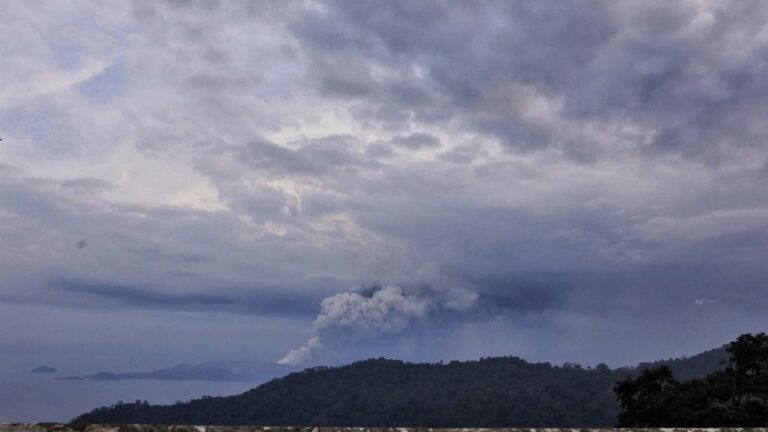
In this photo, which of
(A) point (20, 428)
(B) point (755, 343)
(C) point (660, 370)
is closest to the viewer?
(A) point (20, 428)

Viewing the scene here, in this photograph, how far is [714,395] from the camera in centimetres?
4550

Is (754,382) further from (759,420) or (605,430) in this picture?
(605,430)

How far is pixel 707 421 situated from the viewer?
43.7 m

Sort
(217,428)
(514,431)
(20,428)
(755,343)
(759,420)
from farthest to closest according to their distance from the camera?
(755,343) → (759,420) → (514,431) → (217,428) → (20,428)

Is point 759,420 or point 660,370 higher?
point 660,370

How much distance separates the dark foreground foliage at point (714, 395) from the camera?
43.8m

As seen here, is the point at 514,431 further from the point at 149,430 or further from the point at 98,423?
the point at 98,423

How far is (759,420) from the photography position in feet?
141

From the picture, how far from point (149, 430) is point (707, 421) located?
46.3 meters

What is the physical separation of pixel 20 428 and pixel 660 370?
5162 centimetres

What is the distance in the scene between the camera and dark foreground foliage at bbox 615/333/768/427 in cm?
4384

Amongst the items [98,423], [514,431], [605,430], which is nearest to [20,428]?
[98,423]

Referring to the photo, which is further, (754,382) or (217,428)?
(754,382)

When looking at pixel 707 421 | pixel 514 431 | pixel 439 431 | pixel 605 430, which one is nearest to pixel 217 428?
pixel 439 431
